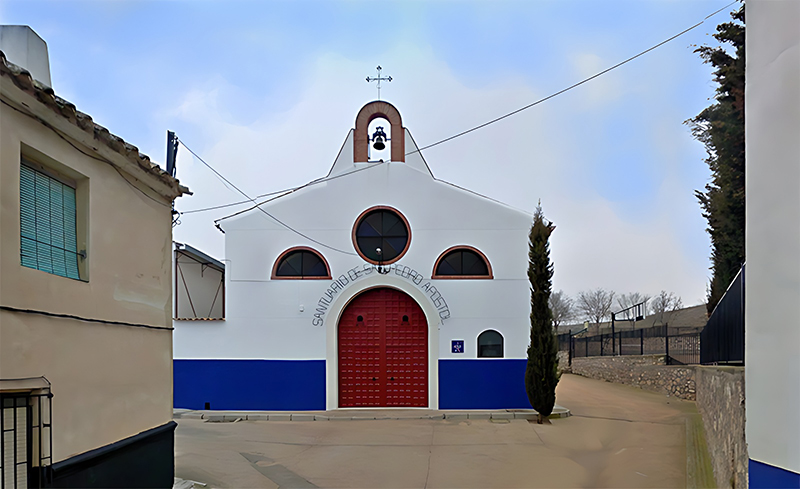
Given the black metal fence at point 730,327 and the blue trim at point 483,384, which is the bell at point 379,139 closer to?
the blue trim at point 483,384

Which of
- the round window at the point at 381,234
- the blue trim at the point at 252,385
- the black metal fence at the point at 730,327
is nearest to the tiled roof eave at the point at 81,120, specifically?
the black metal fence at the point at 730,327

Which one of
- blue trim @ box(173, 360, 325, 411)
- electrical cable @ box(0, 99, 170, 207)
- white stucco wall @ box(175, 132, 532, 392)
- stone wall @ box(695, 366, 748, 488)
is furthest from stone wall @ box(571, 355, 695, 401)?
electrical cable @ box(0, 99, 170, 207)

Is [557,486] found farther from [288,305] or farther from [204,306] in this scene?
[204,306]

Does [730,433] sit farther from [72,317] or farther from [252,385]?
[252,385]

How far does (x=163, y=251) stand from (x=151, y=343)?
120 cm

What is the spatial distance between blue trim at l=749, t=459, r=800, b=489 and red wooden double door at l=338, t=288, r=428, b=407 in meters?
10.6

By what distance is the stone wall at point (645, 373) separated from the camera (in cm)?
1720

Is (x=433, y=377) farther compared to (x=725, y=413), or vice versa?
(x=433, y=377)

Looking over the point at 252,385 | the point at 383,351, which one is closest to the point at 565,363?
the point at 383,351

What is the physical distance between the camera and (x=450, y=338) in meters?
14.0

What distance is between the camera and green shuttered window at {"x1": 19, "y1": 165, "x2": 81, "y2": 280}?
4930mm

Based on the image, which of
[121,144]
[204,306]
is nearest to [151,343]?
[121,144]

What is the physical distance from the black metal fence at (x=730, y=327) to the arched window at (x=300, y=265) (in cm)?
871

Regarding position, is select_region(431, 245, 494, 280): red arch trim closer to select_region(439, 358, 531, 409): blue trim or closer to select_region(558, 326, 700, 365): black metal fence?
select_region(439, 358, 531, 409): blue trim
